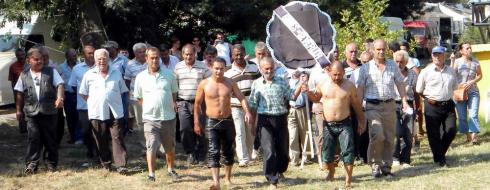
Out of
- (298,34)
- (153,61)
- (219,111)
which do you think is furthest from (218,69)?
(298,34)

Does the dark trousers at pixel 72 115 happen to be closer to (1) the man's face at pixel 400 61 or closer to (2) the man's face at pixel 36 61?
(2) the man's face at pixel 36 61

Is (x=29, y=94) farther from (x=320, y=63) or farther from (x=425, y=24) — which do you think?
(x=425, y=24)

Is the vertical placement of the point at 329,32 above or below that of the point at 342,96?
above

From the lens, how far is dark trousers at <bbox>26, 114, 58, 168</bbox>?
943 cm

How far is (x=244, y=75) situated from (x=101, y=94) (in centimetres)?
188

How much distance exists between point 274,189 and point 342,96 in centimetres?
132

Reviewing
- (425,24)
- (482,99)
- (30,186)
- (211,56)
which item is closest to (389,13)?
(425,24)

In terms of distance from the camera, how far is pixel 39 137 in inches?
374

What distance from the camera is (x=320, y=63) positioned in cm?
897

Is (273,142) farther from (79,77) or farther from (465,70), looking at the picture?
(465,70)

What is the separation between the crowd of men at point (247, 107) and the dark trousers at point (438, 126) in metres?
0.01

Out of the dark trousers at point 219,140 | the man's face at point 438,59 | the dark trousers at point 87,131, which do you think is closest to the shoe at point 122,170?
the dark trousers at point 87,131

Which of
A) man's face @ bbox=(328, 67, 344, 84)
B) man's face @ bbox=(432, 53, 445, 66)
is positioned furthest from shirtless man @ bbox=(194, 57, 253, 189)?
man's face @ bbox=(432, 53, 445, 66)

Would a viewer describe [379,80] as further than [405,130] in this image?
No
